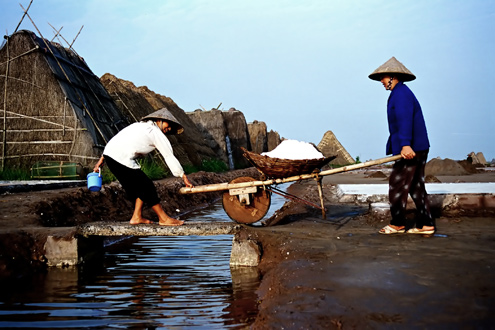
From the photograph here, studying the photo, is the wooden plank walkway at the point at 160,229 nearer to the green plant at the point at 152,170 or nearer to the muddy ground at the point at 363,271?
the muddy ground at the point at 363,271

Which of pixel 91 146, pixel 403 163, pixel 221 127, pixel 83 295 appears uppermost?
pixel 221 127

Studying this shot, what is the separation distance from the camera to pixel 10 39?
46.0ft

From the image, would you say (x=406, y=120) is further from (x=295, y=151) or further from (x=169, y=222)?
(x=169, y=222)

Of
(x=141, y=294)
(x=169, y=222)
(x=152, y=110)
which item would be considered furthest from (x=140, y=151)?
(x=152, y=110)

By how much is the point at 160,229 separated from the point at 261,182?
3.89ft

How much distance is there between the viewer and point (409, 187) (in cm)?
529

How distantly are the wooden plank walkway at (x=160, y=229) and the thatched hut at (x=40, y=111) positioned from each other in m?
7.70

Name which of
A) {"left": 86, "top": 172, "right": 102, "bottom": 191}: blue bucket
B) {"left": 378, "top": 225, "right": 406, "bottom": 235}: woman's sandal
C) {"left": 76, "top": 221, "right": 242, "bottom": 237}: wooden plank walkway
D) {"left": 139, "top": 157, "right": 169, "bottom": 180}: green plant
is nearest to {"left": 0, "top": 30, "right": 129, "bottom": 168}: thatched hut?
{"left": 139, "top": 157, "right": 169, "bottom": 180}: green plant

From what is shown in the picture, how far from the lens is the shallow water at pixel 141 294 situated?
3.36 meters

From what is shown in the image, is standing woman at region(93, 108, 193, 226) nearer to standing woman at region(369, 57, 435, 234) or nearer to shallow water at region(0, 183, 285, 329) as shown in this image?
shallow water at region(0, 183, 285, 329)

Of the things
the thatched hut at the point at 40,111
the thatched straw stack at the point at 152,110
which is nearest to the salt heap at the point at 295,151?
the thatched hut at the point at 40,111

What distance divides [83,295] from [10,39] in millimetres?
11909

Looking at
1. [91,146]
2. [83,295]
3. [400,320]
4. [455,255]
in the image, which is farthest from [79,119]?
[400,320]

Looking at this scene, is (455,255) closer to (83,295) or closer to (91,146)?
(83,295)
